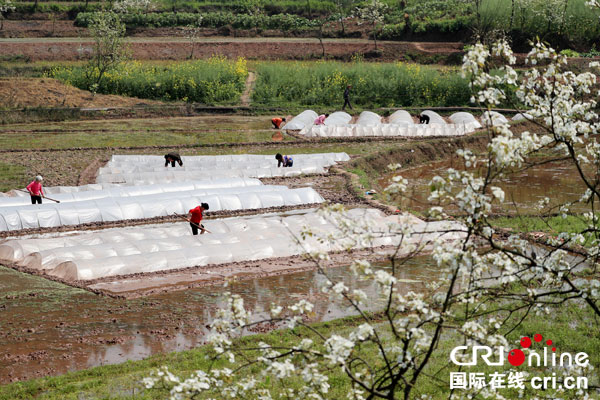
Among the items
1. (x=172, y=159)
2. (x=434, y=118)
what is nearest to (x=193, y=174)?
(x=172, y=159)

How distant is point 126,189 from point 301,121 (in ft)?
44.8

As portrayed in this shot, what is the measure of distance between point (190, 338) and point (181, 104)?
25866 mm

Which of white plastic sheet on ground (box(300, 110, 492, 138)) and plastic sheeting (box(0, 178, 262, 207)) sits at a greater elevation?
plastic sheeting (box(0, 178, 262, 207))

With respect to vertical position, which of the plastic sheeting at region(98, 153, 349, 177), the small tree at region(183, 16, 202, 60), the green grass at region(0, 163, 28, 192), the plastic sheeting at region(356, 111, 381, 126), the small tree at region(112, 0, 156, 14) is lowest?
the plastic sheeting at region(356, 111, 381, 126)

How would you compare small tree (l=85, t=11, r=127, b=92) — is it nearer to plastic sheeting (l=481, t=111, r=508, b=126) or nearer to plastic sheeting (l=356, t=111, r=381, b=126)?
plastic sheeting (l=356, t=111, r=381, b=126)

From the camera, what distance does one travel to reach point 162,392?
834 cm

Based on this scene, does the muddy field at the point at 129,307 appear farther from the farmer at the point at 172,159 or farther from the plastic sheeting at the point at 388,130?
the plastic sheeting at the point at 388,130

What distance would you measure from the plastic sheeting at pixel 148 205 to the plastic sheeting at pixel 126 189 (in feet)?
2.48

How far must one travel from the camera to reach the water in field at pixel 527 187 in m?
19.5

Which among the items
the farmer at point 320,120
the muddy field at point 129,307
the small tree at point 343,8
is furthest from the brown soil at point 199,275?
the small tree at point 343,8

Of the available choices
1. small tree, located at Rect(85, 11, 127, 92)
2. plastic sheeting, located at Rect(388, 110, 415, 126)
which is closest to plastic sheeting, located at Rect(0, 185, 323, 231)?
plastic sheeting, located at Rect(388, 110, 415, 126)

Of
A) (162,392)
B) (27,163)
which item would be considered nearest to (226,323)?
(162,392)

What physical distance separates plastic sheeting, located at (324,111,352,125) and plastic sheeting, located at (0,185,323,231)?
11.7 metres

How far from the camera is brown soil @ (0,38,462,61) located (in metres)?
48.5
